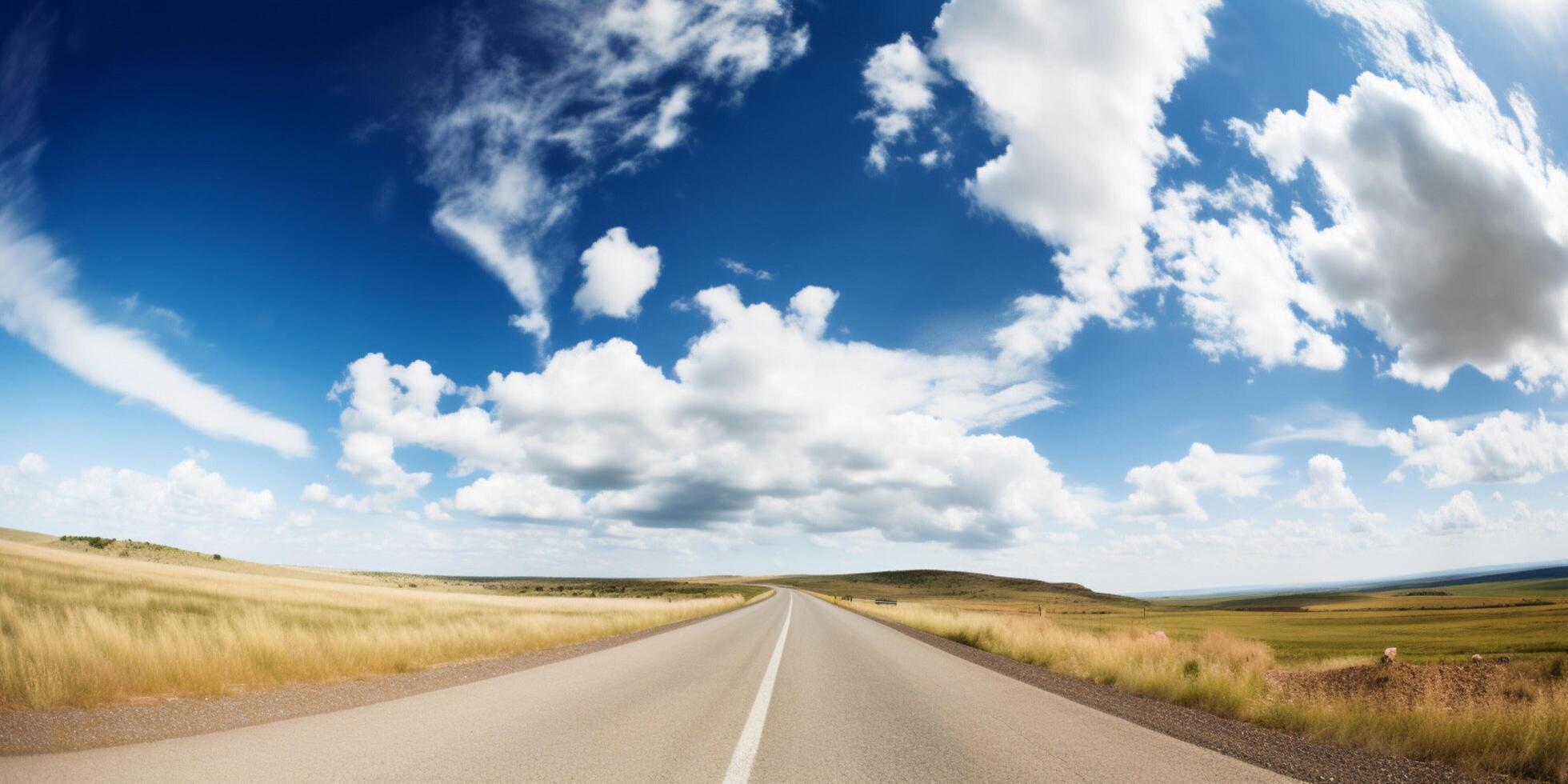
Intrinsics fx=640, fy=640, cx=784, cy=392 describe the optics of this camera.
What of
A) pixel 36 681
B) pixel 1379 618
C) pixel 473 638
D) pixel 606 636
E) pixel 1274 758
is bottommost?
pixel 1379 618

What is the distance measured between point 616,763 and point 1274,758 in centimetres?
626

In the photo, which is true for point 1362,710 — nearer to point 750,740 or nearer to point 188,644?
point 750,740

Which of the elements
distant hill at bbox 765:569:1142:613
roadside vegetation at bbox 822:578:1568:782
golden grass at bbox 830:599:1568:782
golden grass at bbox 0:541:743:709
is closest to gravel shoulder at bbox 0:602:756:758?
golden grass at bbox 0:541:743:709

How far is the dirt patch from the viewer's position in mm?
10742

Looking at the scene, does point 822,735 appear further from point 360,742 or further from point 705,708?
point 360,742

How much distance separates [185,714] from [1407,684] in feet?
64.5

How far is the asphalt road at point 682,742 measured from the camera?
5102 mm

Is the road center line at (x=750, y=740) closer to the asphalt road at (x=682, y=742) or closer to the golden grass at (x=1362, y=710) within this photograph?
the asphalt road at (x=682, y=742)

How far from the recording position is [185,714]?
751 cm

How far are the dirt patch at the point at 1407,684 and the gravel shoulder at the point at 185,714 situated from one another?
45.8 feet

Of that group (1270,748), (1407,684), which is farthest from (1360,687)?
(1270,748)

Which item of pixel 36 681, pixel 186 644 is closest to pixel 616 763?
pixel 36 681

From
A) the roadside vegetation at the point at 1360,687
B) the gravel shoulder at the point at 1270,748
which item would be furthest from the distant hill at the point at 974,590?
the gravel shoulder at the point at 1270,748

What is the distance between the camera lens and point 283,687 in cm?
989
